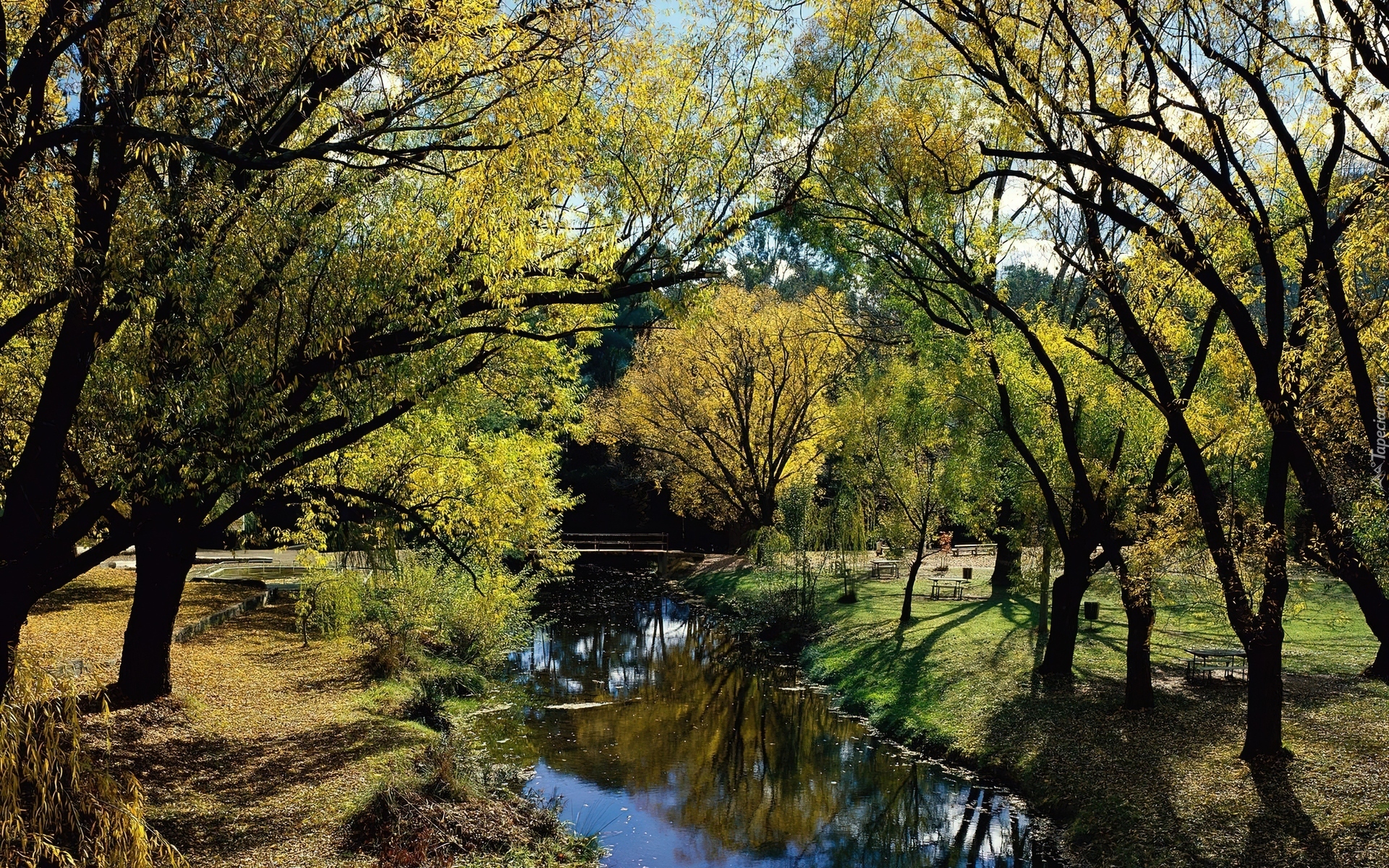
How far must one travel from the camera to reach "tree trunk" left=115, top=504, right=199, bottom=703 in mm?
12117

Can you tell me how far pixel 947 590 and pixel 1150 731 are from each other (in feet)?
49.7

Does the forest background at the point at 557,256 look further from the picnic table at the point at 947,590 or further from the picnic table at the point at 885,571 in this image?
the picnic table at the point at 885,571

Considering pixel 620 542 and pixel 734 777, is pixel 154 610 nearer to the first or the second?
pixel 734 777

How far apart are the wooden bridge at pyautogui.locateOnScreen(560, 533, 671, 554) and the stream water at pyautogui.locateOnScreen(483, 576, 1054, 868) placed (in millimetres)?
21354

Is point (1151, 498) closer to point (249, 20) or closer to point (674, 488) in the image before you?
point (249, 20)

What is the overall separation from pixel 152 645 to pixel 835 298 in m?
23.7

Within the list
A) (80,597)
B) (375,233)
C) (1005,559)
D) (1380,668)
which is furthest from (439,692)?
(1005,559)

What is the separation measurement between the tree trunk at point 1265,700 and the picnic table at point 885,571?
20276mm

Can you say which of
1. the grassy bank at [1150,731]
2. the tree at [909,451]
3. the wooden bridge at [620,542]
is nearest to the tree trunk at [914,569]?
the tree at [909,451]

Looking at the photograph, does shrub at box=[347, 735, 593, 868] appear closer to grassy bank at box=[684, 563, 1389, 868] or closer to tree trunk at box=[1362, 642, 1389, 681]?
grassy bank at box=[684, 563, 1389, 868]

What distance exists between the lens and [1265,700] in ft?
35.0

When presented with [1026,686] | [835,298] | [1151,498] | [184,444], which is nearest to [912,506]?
[1026,686]

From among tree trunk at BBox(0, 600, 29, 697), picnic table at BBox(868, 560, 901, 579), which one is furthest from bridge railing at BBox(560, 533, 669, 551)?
tree trunk at BBox(0, 600, 29, 697)

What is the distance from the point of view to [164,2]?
625cm
